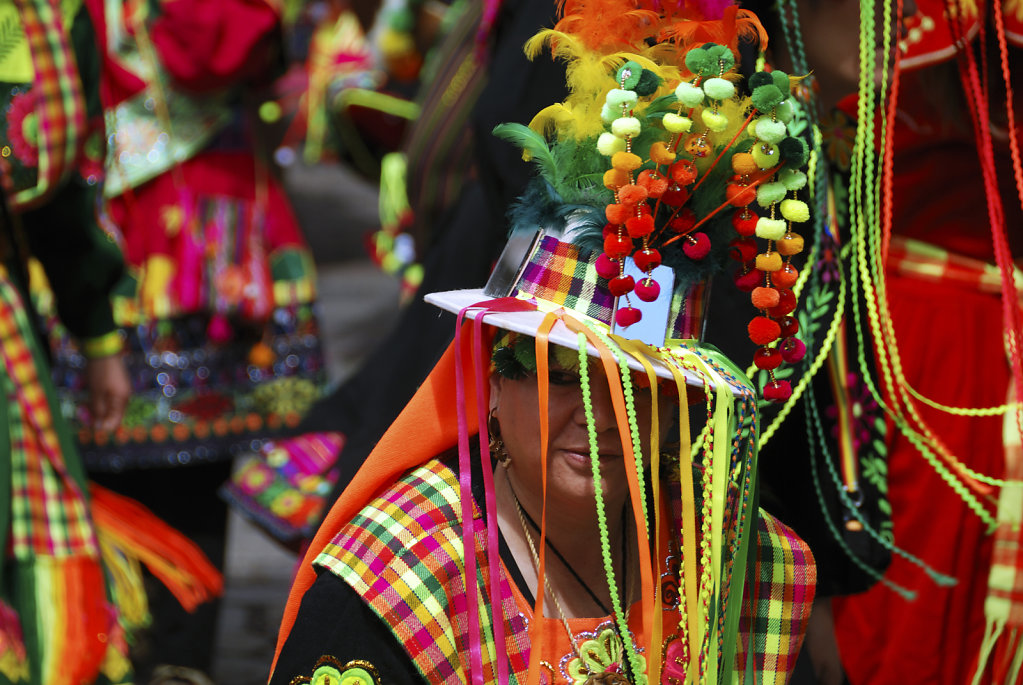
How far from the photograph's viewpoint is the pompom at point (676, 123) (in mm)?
1677

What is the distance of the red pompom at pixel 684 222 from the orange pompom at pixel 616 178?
11 cm

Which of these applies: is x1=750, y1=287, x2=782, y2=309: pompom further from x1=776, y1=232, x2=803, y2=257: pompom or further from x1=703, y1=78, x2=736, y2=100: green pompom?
x1=703, y1=78, x2=736, y2=100: green pompom

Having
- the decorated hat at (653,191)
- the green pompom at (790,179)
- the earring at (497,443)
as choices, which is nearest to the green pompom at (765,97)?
the decorated hat at (653,191)

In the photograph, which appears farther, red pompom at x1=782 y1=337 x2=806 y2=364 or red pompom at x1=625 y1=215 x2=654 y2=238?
red pompom at x1=782 y1=337 x2=806 y2=364

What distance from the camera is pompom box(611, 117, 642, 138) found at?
65.7 inches

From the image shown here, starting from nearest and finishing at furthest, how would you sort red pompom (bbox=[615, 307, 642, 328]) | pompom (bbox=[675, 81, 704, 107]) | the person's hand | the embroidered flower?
pompom (bbox=[675, 81, 704, 107]) → red pompom (bbox=[615, 307, 642, 328]) → the embroidered flower → the person's hand

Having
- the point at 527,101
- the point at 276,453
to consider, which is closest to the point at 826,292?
the point at 527,101

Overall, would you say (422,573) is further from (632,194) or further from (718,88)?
(718,88)

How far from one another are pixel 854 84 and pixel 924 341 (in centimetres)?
61

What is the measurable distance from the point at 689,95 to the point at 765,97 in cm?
10

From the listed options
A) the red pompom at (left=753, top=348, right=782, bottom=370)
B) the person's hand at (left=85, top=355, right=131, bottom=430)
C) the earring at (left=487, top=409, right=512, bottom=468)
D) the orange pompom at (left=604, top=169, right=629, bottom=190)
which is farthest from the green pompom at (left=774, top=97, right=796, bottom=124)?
the person's hand at (left=85, top=355, right=131, bottom=430)

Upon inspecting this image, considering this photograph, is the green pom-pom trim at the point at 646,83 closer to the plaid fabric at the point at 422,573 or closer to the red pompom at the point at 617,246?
the red pompom at the point at 617,246

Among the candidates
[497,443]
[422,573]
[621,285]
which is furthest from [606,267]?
[422,573]

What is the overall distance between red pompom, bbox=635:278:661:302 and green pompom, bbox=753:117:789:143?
233mm
